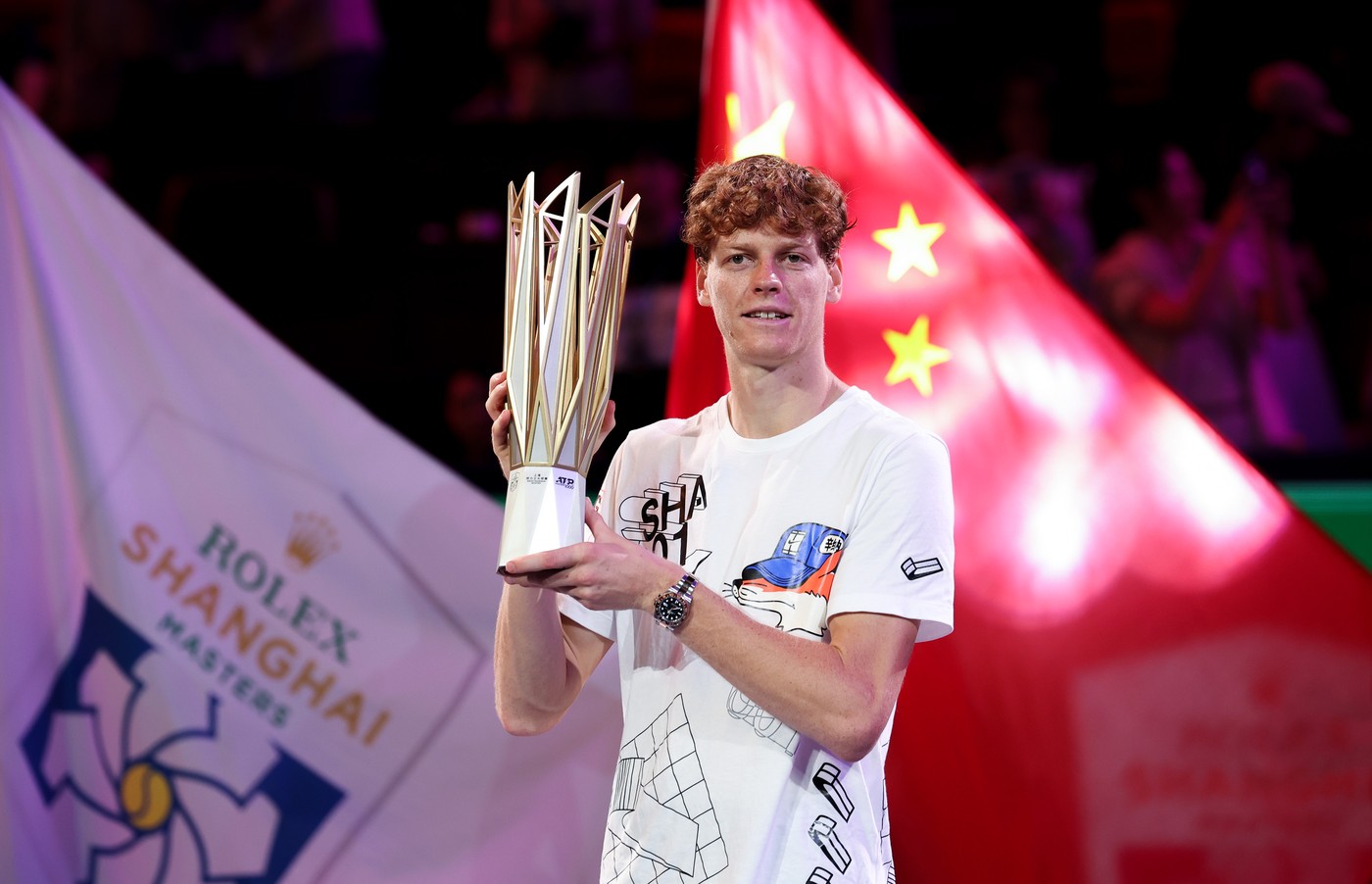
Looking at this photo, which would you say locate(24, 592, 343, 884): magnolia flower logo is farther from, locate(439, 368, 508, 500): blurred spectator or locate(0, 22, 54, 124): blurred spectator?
locate(0, 22, 54, 124): blurred spectator

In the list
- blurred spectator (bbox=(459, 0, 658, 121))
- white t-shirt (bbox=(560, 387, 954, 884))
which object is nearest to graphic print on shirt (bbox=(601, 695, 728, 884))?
white t-shirt (bbox=(560, 387, 954, 884))

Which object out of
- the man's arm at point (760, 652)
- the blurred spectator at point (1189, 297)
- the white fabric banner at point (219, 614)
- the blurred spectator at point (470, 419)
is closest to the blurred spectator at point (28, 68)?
the blurred spectator at point (470, 419)

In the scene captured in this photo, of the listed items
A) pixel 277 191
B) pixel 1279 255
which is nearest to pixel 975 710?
pixel 1279 255

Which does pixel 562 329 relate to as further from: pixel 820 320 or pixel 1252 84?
pixel 1252 84

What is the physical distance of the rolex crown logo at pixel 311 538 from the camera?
2547mm

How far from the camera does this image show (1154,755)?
2.15 metres

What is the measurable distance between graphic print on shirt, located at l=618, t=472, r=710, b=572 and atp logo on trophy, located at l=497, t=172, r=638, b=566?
0.25 metres

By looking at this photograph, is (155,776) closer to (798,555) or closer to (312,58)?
(798,555)

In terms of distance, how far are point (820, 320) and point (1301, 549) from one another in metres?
0.97

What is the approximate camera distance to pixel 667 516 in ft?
5.57

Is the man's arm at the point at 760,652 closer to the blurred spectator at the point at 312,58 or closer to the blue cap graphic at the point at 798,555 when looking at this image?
the blue cap graphic at the point at 798,555

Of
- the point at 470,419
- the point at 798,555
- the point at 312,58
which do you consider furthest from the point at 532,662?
the point at 312,58

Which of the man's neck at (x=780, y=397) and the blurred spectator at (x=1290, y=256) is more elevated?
the blurred spectator at (x=1290, y=256)

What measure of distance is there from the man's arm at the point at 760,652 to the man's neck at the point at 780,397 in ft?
0.99
